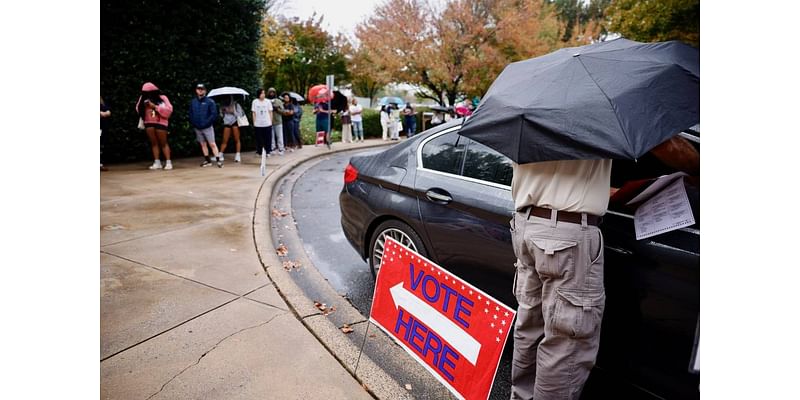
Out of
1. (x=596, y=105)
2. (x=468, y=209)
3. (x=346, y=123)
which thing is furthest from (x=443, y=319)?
(x=346, y=123)

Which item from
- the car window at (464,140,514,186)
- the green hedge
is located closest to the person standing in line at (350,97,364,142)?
the green hedge

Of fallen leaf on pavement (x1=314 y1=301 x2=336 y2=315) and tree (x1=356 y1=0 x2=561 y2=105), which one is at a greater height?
tree (x1=356 y1=0 x2=561 y2=105)

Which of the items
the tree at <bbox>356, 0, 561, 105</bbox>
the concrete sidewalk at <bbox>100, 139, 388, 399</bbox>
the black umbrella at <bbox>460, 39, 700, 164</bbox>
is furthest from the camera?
the tree at <bbox>356, 0, 561, 105</bbox>

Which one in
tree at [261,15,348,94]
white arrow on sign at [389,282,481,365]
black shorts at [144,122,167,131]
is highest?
tree at [261,15,348,94]

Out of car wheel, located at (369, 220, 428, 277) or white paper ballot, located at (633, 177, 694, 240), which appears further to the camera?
car wheel, located at (369, 220, 428, 277)

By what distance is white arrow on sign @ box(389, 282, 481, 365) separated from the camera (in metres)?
2.40

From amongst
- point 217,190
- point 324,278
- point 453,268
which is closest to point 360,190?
point 324,278

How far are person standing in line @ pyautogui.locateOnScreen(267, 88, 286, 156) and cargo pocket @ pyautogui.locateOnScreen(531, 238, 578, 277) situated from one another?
1170 centimetres

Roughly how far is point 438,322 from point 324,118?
44.1 feet

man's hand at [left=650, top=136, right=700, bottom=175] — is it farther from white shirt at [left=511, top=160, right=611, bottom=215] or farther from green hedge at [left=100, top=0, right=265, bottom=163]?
green hedge at [left=100, top=0, right=265, bottom=163]

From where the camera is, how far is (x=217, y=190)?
800cm

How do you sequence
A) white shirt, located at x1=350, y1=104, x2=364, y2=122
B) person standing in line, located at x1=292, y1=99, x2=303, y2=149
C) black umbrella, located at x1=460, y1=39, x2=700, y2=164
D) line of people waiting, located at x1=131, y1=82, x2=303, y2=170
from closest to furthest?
black umbrella, located at x1=460, y1=39, x2=700, y2=164 < line of people waiting, located at x1=131, y1=82, x2=303, y2=170 < person standing in line, located at x1=292, y1=99, x2=303, y2=149 < white shirt, located at x1=350, y1=104, x2=364, y2=122

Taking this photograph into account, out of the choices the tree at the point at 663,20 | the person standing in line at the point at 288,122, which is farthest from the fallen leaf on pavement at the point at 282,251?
the tree at the point at 663,20

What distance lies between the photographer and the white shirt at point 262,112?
464 inches
